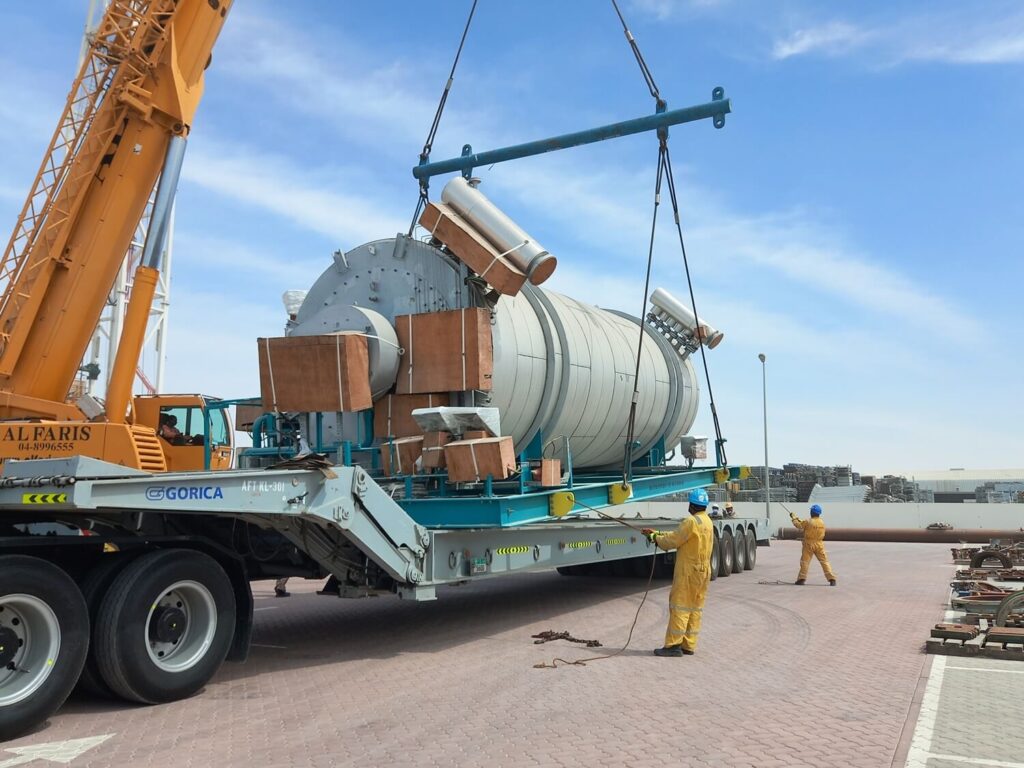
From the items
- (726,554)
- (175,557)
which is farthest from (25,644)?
(726,554)

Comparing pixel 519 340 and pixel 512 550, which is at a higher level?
pixel 519 340

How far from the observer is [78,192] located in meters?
10.2

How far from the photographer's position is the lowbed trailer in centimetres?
582

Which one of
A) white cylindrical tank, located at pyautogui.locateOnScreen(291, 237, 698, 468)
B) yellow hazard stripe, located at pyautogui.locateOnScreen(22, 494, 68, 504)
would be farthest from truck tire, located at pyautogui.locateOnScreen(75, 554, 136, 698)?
white cylindrical tank, located at pyautogui.locateOnScreen(291, 237, 698, 468)

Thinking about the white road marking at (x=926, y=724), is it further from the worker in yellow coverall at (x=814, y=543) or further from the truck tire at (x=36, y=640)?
the worker in yellow coverall at (x=814, y=543)

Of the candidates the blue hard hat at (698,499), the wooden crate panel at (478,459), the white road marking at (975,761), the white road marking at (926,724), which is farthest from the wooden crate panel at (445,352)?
the white road marking at (975,761)

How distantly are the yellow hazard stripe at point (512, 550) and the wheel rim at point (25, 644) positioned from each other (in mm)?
4926

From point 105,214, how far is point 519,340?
16.8 feet

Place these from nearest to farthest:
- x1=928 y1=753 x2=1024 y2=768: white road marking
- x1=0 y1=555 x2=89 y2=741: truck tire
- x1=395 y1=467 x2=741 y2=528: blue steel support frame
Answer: x1=928 y1=753 x2=1024 y2=768: white road marking → x1=0 y1=555 x2=89 y2=741: truck tire → x1=395 y1=467 x2=741 y2=528: blue steel support frame

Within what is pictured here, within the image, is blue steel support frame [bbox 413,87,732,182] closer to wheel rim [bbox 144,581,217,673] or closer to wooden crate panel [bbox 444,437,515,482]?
wooden crate panel [bbox 444,437,515,482]

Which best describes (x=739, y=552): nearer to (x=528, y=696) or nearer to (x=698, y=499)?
(x=698, y=499)

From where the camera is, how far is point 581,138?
1231cm

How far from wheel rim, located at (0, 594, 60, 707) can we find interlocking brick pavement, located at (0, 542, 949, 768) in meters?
0.37

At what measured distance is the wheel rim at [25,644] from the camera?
5672mm
